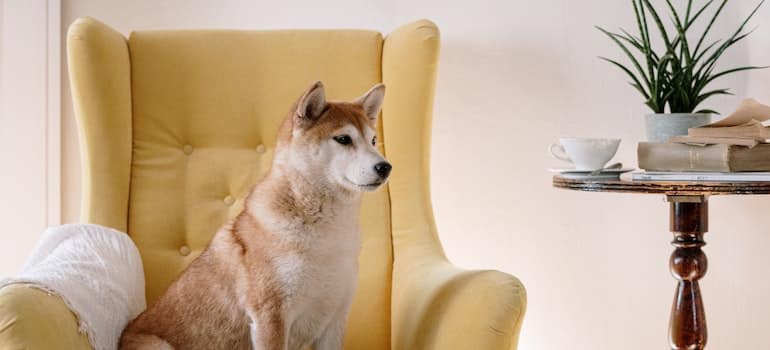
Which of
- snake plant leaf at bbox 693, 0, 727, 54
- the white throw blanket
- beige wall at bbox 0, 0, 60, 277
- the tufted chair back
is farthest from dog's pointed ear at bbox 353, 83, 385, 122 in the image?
beige wall at bbox 0, 0, 60, 277

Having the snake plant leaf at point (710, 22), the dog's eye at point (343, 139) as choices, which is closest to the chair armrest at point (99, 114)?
the dog's eye at point (343, 139)

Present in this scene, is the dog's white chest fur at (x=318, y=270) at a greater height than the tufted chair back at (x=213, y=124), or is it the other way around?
the tufted chair back at (x=213, y=124)

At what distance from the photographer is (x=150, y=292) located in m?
1.82

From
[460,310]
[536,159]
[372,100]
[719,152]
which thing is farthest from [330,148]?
[536,159]

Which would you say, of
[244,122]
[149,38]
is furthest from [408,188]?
[149,38]

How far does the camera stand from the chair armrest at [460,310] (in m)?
1.28

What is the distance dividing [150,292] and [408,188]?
0.62 m

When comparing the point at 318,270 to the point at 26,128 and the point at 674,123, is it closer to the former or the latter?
the point at 674,123

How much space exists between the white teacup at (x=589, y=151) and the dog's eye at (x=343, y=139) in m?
0.54

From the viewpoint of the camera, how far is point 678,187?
5.06 feet

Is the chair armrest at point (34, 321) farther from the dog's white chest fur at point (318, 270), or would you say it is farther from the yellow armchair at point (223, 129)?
the yellow armchair at point (223, 129)

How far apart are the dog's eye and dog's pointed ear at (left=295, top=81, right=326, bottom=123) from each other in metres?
0.05

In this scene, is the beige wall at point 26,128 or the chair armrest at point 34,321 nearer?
the chair armrest at point 34,321

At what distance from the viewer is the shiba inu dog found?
1352 millimetres
